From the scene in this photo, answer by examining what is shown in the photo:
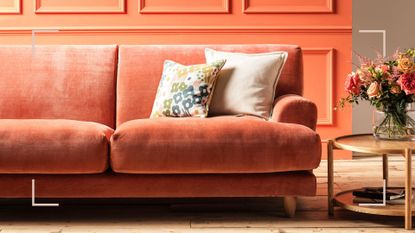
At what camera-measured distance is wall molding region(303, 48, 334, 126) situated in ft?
15.7

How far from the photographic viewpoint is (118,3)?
4.76 m

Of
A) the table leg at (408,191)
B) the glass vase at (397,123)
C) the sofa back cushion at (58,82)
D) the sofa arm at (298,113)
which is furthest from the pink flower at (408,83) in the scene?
the sofa back cushion at (58,82)

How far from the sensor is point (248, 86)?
3344 millimetres

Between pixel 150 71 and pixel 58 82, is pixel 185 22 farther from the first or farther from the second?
pixel 58 82

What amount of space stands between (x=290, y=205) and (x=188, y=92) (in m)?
0.71

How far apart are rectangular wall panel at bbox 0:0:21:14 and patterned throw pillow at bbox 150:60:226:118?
1.82 m

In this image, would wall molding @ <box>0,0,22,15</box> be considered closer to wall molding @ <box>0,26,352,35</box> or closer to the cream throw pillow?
wall molding @ <box>0,26,352,35</box>

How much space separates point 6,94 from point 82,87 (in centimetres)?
37

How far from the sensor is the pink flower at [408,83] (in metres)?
Result: 2.85

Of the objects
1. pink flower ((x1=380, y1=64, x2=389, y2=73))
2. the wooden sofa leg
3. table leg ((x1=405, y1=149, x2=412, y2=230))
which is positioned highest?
pink flower ((x1=380, y1=64, x2=389, y2=73))

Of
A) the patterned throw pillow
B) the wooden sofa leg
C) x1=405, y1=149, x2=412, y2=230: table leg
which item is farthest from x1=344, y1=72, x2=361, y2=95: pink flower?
the patterned throw pillow

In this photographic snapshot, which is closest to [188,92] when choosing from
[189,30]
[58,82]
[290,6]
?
[58,82]

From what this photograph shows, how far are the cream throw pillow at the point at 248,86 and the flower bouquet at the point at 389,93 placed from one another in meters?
0.47

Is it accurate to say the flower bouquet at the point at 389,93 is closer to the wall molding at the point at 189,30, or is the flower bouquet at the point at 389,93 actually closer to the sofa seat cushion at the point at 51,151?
the sofa seat cushion at the point at 51,151
